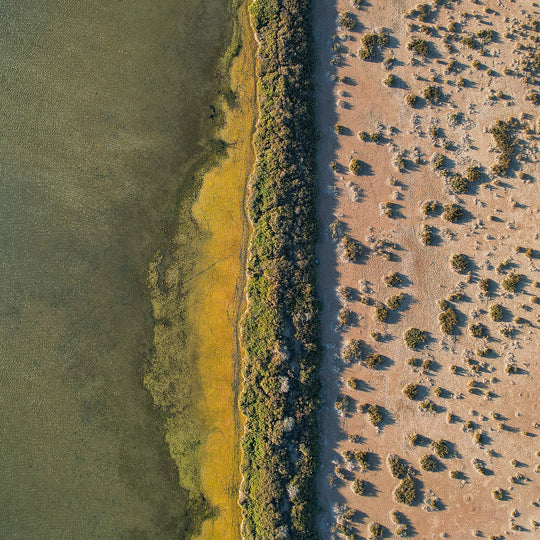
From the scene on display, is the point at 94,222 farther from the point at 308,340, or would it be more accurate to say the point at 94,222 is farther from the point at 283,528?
the point at 283,528

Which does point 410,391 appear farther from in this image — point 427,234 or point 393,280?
point 427,234

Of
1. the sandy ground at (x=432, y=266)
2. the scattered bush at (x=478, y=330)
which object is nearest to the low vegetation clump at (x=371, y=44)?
the sandy ground at (x=432, y=266)

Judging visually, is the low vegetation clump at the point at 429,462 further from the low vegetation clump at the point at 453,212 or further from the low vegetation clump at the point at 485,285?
the low vegetation clump at the point at 453,212

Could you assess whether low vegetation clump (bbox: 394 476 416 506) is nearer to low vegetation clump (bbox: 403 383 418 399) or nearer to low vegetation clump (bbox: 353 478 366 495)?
low vegetation clump (bbox: 353 478 366 495)

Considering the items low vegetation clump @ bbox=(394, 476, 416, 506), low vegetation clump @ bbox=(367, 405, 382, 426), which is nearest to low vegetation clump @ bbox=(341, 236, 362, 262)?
low vegetation clump @ bbox=(367, 405, 382, 426)

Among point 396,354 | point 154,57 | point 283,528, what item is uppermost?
point 154,57

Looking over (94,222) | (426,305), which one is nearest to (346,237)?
(426,305)
